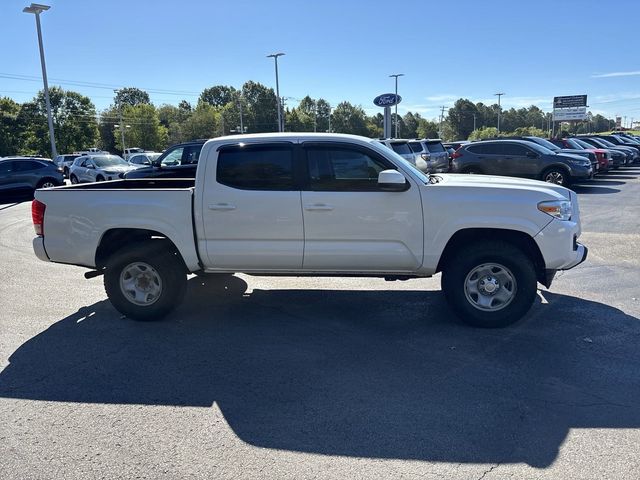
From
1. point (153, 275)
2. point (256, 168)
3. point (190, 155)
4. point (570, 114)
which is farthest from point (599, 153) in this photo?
point (570, 114)

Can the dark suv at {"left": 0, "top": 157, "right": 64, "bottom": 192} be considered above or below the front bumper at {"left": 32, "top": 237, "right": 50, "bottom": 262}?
above

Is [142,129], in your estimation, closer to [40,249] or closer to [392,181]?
[40,249]

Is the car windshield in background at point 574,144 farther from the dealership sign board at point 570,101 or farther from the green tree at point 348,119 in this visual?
the green tree at point 348,119

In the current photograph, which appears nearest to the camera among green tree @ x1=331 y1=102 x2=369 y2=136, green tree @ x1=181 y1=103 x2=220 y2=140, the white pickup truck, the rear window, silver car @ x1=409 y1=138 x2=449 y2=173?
the white pickup truck

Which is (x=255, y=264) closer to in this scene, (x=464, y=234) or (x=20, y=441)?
(x=464, y=234)

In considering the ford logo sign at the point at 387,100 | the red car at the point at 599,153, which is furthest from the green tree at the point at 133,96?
the red car at the point at 599,153

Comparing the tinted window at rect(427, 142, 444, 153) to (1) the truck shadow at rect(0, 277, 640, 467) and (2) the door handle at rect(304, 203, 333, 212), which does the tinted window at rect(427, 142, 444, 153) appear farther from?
(2) the door handle at rect(304, 203, 333, 212)

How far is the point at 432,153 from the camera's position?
2052 cm

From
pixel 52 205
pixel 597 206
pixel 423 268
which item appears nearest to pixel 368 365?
pixel 423 268

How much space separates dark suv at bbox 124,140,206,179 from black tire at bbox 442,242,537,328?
365 inches

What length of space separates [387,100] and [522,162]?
1411 centimetres

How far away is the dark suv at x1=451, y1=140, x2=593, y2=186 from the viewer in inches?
647

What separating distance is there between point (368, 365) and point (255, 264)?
1.69m

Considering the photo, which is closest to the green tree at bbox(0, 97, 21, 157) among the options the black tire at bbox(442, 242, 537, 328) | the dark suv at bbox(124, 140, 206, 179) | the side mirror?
the dark suv at bbox(124, 140, 206, 179)
